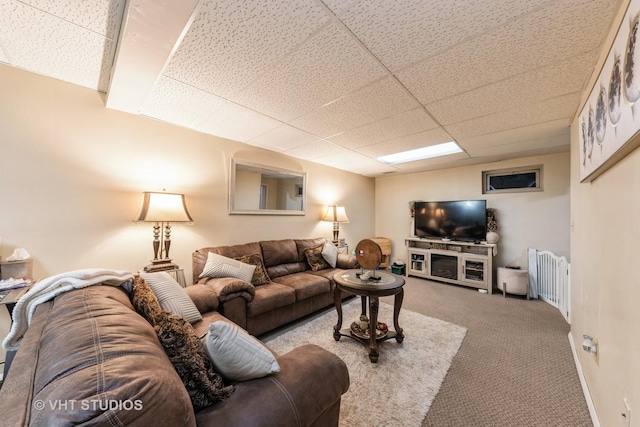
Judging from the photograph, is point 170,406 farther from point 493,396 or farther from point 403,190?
point 403,190

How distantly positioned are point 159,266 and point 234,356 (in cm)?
185

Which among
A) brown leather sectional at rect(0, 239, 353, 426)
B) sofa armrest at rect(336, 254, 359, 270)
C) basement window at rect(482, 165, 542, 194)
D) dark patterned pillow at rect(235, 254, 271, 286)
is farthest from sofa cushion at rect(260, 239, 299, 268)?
basement window at rect(482, 165, 542, 194)

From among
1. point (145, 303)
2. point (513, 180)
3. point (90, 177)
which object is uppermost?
point (513, 180)

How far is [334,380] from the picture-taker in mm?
1060

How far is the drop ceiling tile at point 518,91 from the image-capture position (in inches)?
61.6

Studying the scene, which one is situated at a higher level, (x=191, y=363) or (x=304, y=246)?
(x=304, y=246)

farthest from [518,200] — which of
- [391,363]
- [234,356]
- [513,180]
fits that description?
[234,356]

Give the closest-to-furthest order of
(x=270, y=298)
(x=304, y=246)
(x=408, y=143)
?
(x=270, y=298) → (x=408, y=143) → (x=304, y=246)

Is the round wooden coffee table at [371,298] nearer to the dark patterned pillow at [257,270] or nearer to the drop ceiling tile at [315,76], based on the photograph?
the dark patterned pillow at [257,270]

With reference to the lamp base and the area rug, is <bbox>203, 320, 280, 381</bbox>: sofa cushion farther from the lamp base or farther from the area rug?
the lamp base

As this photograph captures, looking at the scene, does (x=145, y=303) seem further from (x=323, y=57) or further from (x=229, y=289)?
(x=323, y=57)

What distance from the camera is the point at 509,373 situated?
1.84 meters

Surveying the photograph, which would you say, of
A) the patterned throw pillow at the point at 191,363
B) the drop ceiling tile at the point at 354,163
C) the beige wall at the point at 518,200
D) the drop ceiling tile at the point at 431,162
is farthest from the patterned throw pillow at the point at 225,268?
the beige wall at the point at 518,200

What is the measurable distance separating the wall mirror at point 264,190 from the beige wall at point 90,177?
142mm
